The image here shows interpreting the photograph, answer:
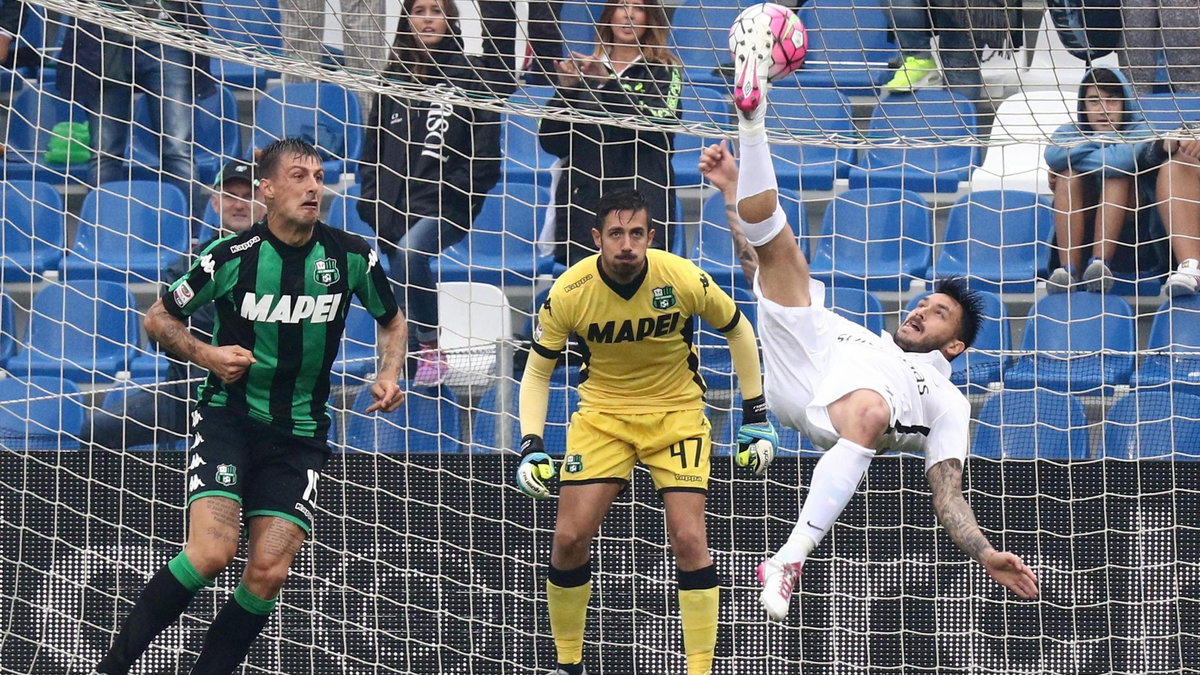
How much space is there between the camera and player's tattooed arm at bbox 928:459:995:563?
595 centimetres

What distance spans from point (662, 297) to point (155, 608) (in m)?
2.14

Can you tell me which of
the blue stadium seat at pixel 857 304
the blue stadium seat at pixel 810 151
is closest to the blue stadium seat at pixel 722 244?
the blue stadium seat at pixel 810 151

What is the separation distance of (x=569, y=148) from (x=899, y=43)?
1.57 metres

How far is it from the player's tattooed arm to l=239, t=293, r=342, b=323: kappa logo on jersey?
7.34 ft

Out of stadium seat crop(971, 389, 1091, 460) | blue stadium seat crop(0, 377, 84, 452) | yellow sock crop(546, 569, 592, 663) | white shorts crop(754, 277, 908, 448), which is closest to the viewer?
white shorts crop(754, 277, 908, 448)

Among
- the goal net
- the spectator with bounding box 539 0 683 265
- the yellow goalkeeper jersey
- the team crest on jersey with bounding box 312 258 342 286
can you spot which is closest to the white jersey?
the yellow goalkeeper jersey

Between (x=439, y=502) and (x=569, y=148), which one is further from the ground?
(x=569, y=148)

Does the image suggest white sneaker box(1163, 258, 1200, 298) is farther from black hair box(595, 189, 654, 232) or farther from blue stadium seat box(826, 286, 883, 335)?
black hair box(595, 189, 654, 232)

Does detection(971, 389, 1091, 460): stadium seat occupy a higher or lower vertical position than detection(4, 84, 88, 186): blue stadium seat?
lower

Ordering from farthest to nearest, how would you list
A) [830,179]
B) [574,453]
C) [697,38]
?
[830,179]
[697,38]
[574,453]

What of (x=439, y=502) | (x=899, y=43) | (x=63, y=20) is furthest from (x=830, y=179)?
(x=63, y=20)

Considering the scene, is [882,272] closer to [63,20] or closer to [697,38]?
[697,38]

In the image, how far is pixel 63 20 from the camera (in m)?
8.89

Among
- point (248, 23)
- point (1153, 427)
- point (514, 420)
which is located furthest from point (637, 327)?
point (1153, 427)
